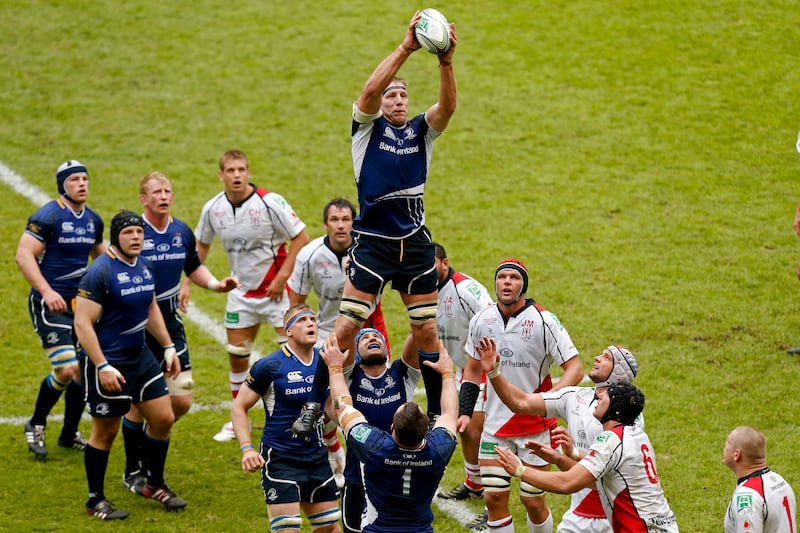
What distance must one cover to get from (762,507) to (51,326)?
296 inches

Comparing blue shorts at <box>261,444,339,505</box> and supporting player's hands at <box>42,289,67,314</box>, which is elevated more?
supporting player's hands at <box>42,289,67,314</box>

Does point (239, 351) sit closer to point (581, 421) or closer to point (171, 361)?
point (171, 361)

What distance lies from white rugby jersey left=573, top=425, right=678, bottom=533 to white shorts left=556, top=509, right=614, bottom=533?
66 cm

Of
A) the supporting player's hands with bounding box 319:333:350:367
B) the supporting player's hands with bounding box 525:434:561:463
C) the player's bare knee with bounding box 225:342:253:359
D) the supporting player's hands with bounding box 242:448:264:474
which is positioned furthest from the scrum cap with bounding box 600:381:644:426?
the player's bare knee with bounding box 225:342:253:359

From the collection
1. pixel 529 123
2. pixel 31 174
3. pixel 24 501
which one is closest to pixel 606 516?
pixel 24 501

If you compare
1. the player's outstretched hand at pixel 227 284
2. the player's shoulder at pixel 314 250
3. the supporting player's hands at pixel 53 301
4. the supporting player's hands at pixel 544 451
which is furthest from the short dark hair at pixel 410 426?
the supporting player's hands at pixel 53 301

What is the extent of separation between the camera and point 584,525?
27.9ft

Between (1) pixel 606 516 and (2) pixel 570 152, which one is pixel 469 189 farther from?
(1) pixel 606 516

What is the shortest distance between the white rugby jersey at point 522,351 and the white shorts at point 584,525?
98cm

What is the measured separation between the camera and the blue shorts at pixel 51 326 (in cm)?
1143

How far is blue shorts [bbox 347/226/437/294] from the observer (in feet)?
27.4

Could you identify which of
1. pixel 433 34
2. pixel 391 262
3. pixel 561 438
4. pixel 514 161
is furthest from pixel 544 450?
pixel 514 161

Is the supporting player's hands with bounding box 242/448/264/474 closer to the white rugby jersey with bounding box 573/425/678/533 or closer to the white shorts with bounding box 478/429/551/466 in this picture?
the white shorts with bounding box 478/429/551/466

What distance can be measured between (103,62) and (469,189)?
822 centimetres
